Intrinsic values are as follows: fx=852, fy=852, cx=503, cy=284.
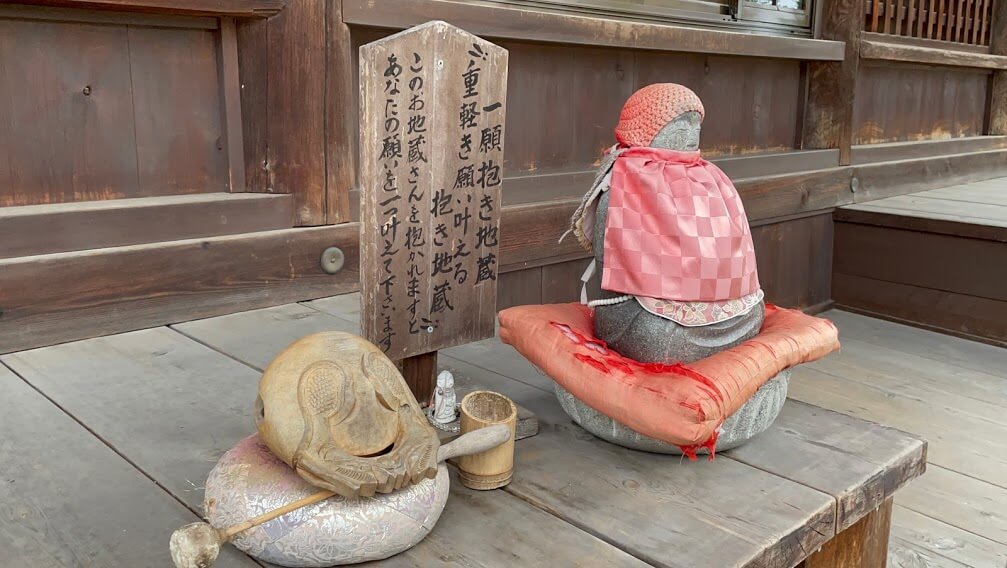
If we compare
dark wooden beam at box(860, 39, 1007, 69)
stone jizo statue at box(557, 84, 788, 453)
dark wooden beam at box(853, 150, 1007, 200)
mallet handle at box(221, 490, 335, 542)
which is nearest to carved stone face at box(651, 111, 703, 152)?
stone jizo statue at box(557, 84, 788, 453)

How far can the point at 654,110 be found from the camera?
1668mm

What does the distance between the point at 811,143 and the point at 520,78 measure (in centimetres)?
215

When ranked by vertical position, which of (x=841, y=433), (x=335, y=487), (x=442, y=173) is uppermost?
(x=442, y=173)

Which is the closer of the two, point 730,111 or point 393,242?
point 393,242

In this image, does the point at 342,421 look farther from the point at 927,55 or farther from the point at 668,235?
the point at 927,55

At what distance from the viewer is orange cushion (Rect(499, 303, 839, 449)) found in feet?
4.84

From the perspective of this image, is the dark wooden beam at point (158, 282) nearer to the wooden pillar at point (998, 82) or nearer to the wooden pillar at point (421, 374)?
the wooden pillar at point (421, 374)

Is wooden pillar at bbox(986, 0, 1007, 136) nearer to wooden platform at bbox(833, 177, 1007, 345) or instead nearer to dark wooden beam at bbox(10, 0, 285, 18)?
wooden platform at bbox(833, 177, 1007, 345)

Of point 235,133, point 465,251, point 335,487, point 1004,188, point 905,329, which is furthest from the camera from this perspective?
point 1004,188

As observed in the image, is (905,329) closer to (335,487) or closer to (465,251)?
(465,251)

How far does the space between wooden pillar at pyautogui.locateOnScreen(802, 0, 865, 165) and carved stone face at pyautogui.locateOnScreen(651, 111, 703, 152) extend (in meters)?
3.24

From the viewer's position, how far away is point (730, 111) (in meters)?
4.23

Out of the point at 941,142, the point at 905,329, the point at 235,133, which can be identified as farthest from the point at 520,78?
the point at 941,142

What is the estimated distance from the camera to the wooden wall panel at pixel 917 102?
502cm
